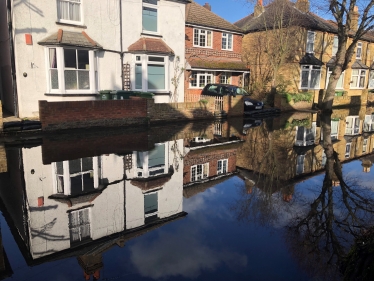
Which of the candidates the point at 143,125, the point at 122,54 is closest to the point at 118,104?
the point at 143,125

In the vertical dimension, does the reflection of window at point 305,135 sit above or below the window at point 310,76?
below

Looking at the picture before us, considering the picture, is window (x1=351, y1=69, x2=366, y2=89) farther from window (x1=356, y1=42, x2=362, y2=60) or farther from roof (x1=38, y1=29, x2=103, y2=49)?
roof (x1=38, y1=29, x2=103, y2=49)

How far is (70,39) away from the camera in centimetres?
1546

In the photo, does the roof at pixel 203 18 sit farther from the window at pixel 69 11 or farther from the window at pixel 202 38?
the window at pixel 69 11

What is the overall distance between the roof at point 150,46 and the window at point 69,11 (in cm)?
336

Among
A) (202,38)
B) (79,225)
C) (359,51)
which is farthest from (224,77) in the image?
(79,225)

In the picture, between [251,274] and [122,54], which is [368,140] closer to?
[251,274]

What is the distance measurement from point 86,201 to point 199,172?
10.8ft

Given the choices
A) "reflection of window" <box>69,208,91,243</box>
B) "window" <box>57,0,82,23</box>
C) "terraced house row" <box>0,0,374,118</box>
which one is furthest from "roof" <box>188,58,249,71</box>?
Result: "reflection of window" <box>69,208,91,243</box>

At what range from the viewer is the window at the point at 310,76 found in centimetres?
2917

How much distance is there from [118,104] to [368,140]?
11.1 meters

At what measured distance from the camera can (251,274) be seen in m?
3.94

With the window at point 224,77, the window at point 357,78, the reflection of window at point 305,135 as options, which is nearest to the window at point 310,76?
the window at point 224,77

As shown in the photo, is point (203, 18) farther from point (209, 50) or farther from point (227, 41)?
point (227, 41)
